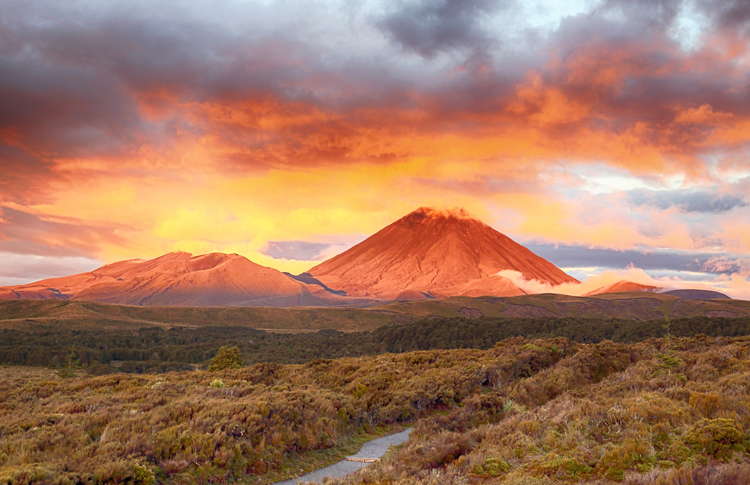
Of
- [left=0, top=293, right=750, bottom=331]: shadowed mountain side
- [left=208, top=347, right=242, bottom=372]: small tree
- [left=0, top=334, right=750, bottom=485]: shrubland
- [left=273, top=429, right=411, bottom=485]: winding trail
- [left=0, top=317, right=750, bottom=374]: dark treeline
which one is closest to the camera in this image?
[left=0, top=334, right=750, bottom=485]: shrubland

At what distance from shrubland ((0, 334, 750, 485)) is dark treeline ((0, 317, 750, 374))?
1597 inches

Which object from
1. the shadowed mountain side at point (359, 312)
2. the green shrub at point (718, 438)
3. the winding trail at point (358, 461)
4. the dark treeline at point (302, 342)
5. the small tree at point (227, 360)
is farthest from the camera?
the shadowed mountain side at point (359, 312)

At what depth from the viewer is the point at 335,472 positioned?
41.3ft

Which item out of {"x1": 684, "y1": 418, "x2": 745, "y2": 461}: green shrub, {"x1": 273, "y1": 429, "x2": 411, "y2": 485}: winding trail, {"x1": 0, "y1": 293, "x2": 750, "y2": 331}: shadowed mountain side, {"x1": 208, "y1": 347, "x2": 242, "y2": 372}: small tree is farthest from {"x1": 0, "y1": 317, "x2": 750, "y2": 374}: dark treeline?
{"x1": 684, "y1": 418, "x2": 745, "y2": 461}: green shrub

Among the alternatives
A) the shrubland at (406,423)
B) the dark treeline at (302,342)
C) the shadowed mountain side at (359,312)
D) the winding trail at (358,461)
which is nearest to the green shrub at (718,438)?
the shrubland at (406,423)

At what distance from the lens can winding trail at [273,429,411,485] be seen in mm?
12264

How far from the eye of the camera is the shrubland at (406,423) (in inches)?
373

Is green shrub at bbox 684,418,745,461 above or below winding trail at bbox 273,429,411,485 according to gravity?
above

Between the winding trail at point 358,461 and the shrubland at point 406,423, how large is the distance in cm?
56

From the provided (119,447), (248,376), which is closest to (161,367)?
(248,376)

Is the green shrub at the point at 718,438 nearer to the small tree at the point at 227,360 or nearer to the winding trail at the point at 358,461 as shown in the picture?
the winding trail at the point at 358,461

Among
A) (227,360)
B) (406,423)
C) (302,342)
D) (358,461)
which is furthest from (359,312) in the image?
(358,461)

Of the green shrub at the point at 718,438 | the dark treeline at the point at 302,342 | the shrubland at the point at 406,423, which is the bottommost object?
the dark treeline at the point at 302,342

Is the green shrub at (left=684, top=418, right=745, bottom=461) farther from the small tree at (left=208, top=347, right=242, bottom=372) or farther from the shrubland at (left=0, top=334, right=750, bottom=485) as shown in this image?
the small tree at (left=208, top=347, right=242, bottom=372)
